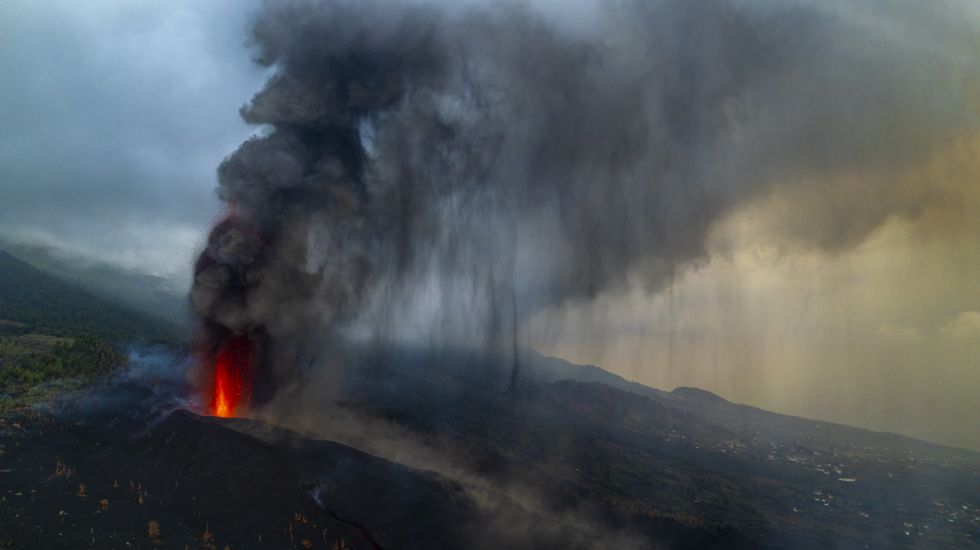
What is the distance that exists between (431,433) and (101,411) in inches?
1249

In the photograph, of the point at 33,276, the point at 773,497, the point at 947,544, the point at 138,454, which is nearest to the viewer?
the point at 138,454

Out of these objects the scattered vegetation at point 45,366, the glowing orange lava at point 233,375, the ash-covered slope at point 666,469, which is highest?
the glowing orange lava at point 233,375

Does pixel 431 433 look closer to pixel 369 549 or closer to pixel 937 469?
pixel 369 549

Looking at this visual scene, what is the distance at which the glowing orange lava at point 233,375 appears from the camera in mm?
54175

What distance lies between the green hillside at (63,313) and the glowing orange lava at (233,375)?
66.0m

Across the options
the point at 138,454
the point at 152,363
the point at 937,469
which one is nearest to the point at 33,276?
the point at 152,363

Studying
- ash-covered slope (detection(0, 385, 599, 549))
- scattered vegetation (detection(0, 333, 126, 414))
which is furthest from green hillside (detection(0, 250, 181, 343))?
ash-covered slope (detection(0, 385, 599, 549))

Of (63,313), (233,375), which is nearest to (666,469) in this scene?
(233,375)

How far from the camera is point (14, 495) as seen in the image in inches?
1115

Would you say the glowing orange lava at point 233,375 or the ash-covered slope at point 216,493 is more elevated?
the glowing orange lava at point 233,375

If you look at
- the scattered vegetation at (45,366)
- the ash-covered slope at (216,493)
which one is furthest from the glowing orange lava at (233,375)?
the scattered vegetation at (45,366)

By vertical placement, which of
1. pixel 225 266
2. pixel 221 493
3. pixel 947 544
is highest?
pixel 225 266

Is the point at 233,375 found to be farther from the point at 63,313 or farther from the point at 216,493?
the point at 63,313

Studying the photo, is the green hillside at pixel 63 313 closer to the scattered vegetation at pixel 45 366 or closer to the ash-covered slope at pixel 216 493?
the scattered vegetation at pixel 45 366
